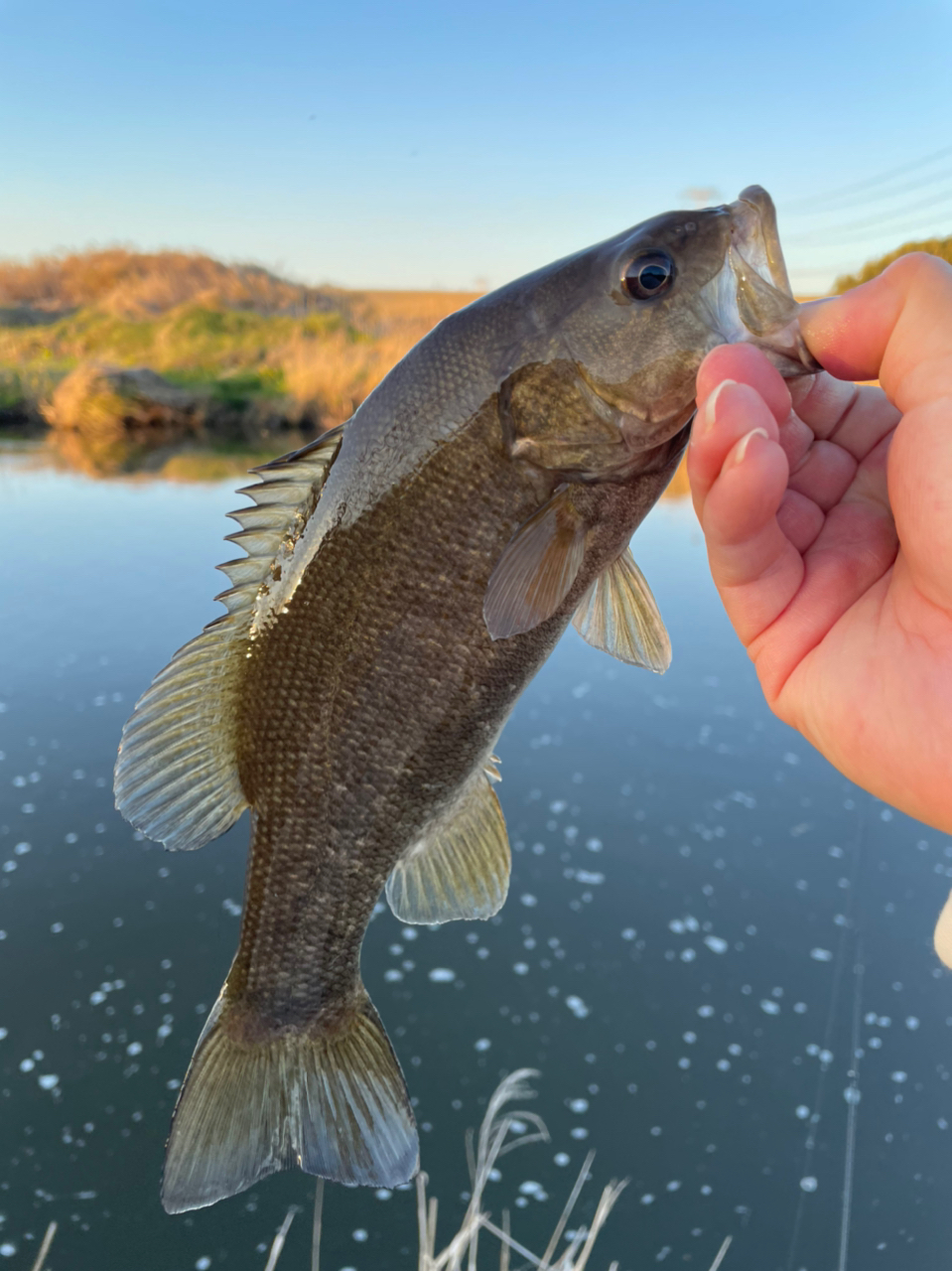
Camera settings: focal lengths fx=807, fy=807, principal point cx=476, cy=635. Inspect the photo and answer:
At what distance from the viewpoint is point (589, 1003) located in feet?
14.7

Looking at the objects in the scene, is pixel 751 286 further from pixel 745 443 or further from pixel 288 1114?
pixel 288 1114

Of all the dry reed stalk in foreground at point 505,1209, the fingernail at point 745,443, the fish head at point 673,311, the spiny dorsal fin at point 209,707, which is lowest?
the dry reed stalk in foreground at point 505,1209

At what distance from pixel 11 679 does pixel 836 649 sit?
7.52m

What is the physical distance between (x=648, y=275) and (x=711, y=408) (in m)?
0.35

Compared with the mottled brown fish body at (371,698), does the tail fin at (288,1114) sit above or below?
below

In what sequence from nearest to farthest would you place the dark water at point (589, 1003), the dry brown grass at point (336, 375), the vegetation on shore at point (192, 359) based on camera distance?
the dark water at point (589, 1003) → the dry brown grass at point (336, 375) → the vegetation on shore at point (192, 359)

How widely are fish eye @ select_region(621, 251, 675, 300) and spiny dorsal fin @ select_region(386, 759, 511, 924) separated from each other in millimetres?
975

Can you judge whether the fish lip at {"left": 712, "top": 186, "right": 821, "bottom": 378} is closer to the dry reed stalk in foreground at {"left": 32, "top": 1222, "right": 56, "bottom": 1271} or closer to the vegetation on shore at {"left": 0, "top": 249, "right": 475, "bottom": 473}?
the dry reed stalk in foreground at {"left": 32, "top": 1222, "right": 56, "bottom": 1271}

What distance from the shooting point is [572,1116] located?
3.90 meters

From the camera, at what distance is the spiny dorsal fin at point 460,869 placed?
67.5 inches

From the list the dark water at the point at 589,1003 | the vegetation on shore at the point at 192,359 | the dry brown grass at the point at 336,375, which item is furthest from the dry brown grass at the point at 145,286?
the dark water at the point at 589,1003

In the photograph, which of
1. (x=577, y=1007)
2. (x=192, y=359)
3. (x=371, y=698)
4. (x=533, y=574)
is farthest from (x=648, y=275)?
(x=192, y=359)

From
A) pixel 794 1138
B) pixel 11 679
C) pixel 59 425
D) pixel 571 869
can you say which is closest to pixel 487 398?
pixel 794 1138

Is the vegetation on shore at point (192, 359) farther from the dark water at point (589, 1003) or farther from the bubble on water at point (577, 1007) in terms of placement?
the bubble on water at point (577, 1007)
